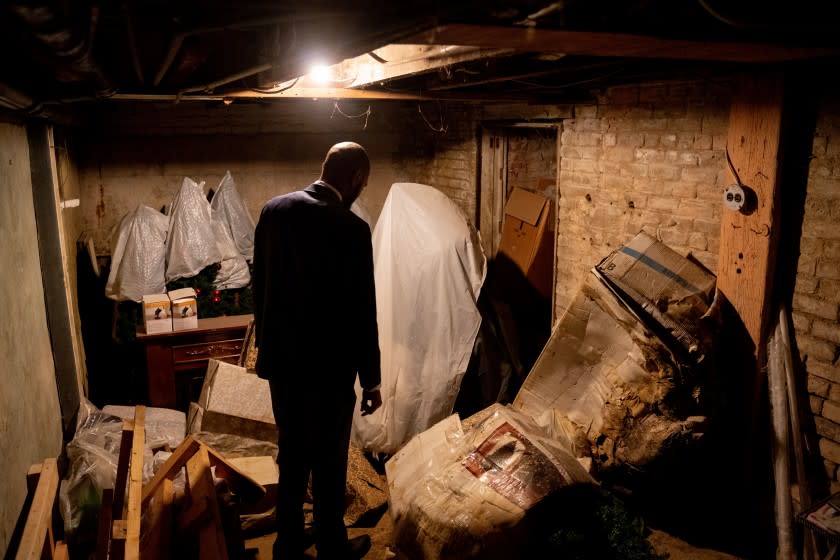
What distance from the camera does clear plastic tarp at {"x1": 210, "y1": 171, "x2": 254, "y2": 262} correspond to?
16.7 feet

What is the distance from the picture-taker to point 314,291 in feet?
8.51

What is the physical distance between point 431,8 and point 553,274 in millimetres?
3289

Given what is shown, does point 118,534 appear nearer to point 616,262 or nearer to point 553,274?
point 616,262

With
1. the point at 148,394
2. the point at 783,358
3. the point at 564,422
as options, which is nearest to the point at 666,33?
the point at 783,358

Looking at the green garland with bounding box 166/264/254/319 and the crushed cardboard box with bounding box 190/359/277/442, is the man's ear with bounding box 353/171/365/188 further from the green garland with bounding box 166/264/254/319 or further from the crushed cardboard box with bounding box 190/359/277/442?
the green garland with bounding box 166/264/254/319

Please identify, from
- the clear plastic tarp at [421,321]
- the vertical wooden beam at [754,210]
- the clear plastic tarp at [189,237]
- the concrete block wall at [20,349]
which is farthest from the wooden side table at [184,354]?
the vertical wooden beam at [754,210]

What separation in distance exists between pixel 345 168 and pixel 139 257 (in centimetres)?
262

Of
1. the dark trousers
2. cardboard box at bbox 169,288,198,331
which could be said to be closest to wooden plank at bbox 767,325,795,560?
the dark trousers

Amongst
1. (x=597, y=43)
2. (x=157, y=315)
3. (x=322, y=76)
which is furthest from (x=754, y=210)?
(x=157, y=315)

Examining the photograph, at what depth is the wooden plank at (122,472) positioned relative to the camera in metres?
2.68

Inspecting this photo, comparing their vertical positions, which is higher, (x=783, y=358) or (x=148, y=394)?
(x=783, y=358)

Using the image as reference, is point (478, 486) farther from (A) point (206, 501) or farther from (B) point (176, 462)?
(B) point (176, 462)

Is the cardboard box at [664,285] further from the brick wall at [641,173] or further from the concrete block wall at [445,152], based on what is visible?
the concrete block wall at [445,152]

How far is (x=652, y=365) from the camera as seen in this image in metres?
2.91
